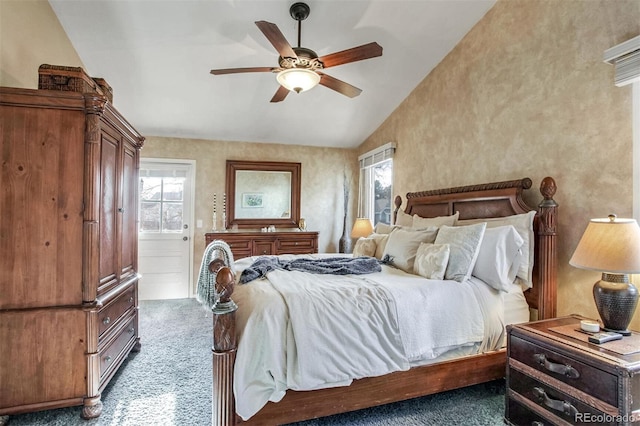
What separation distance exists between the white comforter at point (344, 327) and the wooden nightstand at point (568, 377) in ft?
0.99

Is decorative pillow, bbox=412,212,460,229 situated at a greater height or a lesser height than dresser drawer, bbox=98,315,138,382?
greater

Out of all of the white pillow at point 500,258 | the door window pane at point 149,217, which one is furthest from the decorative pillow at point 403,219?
the door window pane at point 149,217

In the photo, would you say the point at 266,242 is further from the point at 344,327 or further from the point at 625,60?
the point at 625,60

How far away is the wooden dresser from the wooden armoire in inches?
102

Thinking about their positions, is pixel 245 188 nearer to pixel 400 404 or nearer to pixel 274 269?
pixel 274 269

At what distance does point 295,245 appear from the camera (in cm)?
500

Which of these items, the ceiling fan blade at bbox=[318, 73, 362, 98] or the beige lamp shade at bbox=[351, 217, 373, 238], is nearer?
the ceiling fan blade at bbox=[318, 73, 362, 98]

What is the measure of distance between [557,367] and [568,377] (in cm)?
6

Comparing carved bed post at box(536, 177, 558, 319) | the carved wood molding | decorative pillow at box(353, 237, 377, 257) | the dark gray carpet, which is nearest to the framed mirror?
decorative pillow at box(353, 237, 377, 257)

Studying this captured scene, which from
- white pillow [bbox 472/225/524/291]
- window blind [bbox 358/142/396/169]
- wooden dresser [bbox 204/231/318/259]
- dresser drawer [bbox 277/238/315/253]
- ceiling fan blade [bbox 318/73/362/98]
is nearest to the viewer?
white pillow [bbox 472/225/524/291]

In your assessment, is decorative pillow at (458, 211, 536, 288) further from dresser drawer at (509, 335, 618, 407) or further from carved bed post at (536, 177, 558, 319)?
dresser drawer at (509, 335, 618, 407)

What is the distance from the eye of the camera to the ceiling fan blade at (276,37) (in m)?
2.06

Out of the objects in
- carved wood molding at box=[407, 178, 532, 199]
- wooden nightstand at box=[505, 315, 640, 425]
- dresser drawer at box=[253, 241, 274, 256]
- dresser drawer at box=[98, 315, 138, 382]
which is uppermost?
carved wood molding at box=[407, 178, 532, 199]

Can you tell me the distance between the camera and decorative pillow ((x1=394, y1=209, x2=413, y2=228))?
3.77 m
